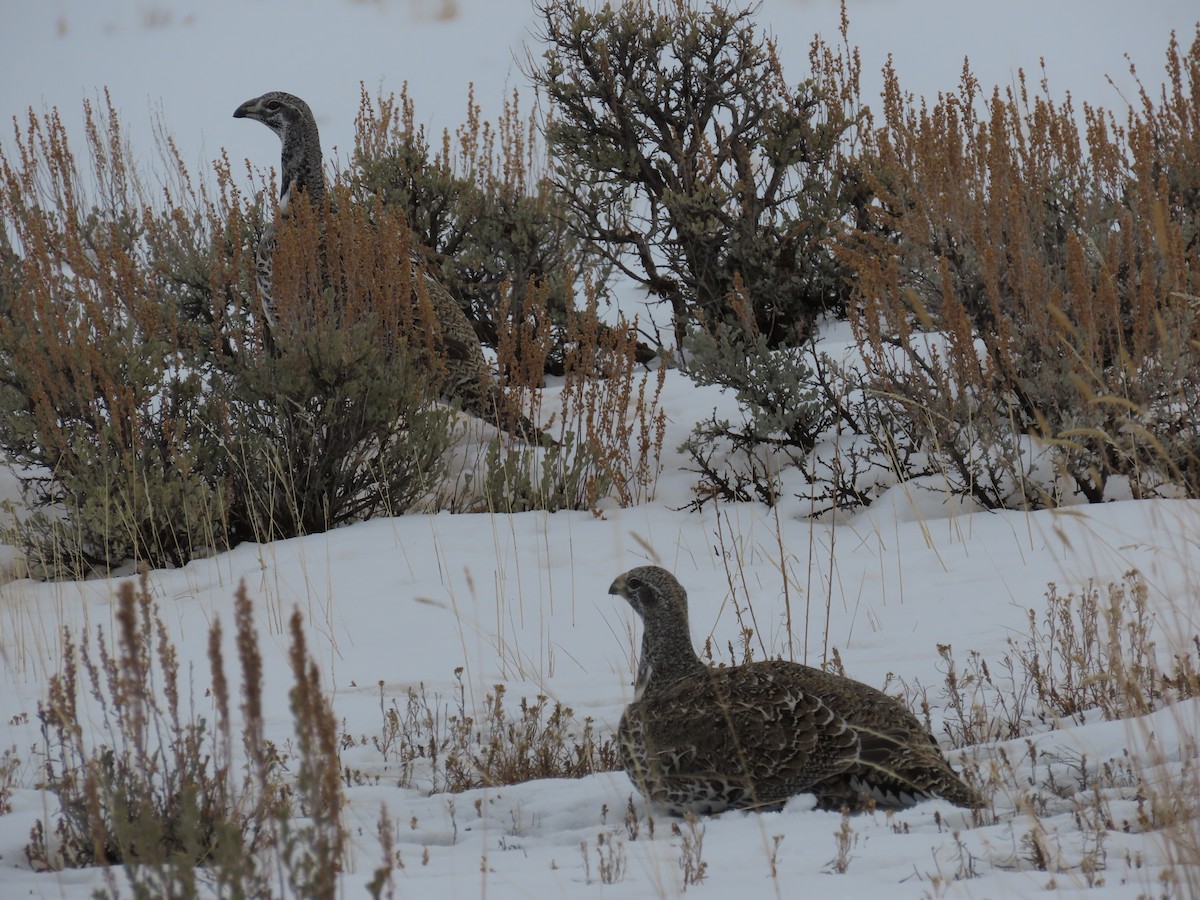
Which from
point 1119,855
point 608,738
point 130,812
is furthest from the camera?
point 608,738

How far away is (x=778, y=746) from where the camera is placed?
9.28 feet

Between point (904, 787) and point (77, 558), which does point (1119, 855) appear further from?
point (77, 558)

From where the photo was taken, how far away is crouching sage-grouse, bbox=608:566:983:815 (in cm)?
274

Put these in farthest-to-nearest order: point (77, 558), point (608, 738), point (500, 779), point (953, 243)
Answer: point (953, 243) → point (77, 558) → point (608, 738) → point (500, 779)

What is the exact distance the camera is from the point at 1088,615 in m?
3.81

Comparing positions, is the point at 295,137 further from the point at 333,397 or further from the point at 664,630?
the point at 664,630

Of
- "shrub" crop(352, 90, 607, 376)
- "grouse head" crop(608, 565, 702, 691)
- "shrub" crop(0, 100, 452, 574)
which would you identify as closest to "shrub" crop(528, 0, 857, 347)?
"shrub" crop(352, 90, 607, 376)

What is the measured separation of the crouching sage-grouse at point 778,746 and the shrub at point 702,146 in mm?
5390

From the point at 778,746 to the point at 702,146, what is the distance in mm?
6232

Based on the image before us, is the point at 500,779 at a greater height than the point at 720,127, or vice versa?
the point at 720,127

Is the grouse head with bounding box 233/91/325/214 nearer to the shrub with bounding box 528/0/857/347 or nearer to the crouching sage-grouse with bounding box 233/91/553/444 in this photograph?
the crouching sage-grouse with bounding box 233/91/553/444

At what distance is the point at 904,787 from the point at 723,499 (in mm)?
3791

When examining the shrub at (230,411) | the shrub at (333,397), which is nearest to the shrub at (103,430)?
the shrub at (230,411)

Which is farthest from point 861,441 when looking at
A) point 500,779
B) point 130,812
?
point 130,812
